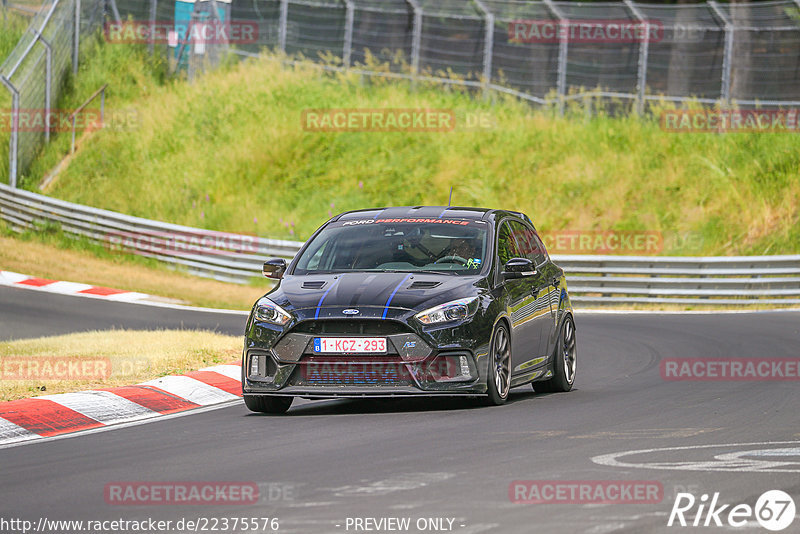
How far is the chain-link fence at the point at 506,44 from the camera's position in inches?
1189

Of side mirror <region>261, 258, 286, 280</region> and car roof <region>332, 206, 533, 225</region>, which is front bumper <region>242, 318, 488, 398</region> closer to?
side mirror <region>261, 258, 286, 280</region>


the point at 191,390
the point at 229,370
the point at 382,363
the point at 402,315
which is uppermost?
the point at 402,315

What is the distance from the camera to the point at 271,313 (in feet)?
34.7

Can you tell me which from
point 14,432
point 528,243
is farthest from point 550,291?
point 14,432

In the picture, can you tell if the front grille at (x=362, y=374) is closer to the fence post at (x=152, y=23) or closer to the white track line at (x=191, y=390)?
the white track line at (x=191, y=390)

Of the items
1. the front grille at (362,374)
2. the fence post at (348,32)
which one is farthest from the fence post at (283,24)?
the front grille at (362,374)

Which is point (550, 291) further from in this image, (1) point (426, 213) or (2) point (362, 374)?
(2) point (362, 374)

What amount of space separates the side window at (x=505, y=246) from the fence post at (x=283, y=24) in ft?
81.4

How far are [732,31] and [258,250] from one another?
11.3 metres

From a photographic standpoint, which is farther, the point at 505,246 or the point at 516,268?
the point at 505,246

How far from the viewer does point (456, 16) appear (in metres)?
33.3

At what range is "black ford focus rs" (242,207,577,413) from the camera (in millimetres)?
10195

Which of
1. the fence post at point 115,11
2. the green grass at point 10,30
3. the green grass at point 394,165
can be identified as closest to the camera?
the green grass at point 394,165

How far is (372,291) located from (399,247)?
3.43 feet
